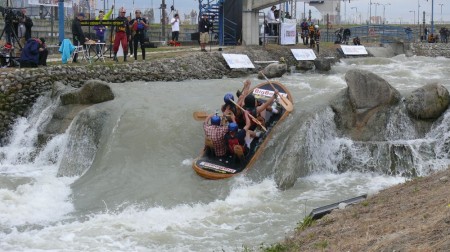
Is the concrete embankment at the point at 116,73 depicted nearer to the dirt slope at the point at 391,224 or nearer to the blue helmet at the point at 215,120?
the blue helmet at the point at 215,120

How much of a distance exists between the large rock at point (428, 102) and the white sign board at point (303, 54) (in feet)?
49.5

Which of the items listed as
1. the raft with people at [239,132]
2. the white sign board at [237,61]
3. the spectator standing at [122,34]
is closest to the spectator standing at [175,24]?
the white sign board at [237,61]

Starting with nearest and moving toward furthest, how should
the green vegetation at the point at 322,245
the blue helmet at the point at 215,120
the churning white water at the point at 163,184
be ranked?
the green vegetation at the point at 322,245, the churning white water at the point at 163,184, the blue helmet at the point at 215,120

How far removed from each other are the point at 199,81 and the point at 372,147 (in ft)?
34.3

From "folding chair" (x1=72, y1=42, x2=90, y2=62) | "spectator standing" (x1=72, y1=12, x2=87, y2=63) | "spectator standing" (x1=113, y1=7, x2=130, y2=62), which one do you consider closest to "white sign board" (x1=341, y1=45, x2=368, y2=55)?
"spectator standing" (x1=113, y1=7, x2=130, y2=62)

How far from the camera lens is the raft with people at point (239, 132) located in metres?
13.2

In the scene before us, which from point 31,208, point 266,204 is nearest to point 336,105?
point 266,204

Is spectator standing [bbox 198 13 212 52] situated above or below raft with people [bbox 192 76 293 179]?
above

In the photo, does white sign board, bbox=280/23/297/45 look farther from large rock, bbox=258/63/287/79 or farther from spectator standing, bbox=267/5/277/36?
large rock, bbox=258/63/287/79

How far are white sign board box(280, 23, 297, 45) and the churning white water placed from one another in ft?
44.0

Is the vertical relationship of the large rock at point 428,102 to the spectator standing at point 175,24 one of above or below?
below

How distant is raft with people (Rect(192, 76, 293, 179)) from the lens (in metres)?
13.2

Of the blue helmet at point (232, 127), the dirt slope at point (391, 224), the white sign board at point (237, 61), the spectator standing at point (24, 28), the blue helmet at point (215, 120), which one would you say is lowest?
the dirt slope at point (391, 224)

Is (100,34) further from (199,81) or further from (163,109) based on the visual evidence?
(163,109)
